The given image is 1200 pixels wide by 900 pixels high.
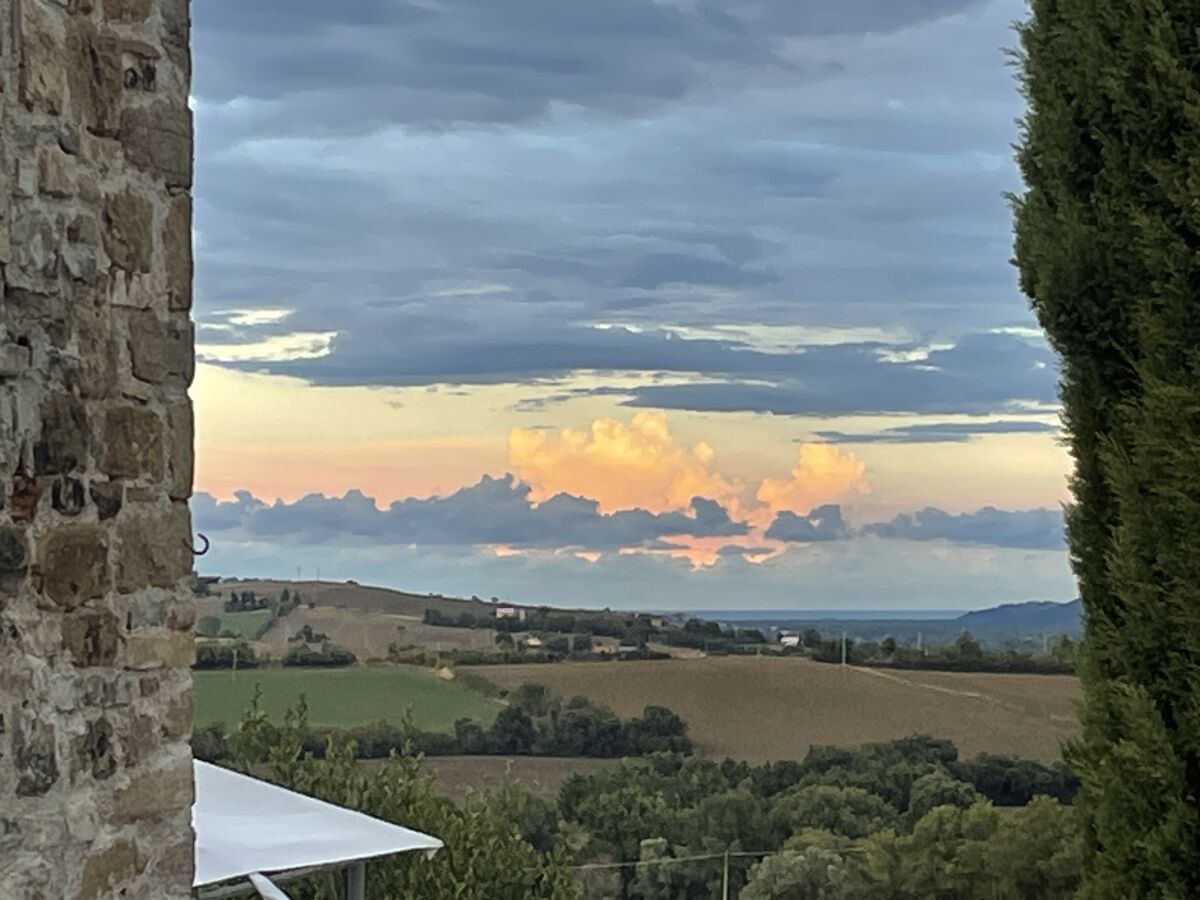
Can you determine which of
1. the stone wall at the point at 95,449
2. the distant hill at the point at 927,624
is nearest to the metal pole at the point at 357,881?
the stone wall at the point at 95,449

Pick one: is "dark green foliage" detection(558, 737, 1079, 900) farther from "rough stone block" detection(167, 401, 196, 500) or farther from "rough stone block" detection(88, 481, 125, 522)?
"rough stone block" detection(88, 481, 125, 522)

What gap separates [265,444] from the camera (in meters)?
8.38

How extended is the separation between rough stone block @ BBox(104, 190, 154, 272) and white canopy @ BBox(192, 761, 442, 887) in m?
2.23

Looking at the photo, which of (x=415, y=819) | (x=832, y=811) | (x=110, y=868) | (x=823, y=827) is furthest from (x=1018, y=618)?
(x=110, y=868)

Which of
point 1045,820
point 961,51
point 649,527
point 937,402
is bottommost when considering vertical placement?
point 1045,820

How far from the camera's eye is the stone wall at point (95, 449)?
2365mm

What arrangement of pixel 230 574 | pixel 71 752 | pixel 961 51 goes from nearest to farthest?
1. pixel 71 752
2. pixel 961 51
3. pixel 230 574

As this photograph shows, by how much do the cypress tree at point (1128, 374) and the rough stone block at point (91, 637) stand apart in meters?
3.05

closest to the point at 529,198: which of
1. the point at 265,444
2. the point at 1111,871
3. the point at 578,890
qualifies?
the point at 265,444

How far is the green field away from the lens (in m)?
8.62

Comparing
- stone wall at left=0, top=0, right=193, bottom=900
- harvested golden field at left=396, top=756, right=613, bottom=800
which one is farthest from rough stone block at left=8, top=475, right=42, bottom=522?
harvested golden field at left=396, top=756, right=613, bottom=800

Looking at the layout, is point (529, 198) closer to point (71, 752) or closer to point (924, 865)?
point (924, 865)

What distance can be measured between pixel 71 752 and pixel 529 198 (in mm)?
6933

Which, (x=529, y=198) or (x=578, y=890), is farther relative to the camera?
(x=529, y=198)
